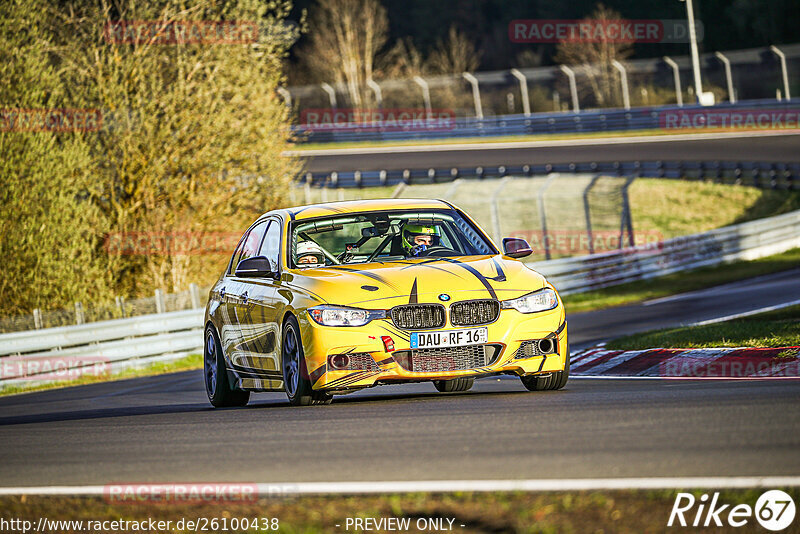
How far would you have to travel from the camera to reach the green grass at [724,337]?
41.4 ft

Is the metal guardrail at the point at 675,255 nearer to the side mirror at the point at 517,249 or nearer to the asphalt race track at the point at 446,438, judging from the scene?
the side mirror at the point at 517,249

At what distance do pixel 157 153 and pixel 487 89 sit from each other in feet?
143

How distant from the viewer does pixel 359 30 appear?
77125 mm

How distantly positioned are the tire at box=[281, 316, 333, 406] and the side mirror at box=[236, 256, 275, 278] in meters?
0.67

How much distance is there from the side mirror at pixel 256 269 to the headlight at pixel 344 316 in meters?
1.18

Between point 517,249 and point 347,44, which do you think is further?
point 347,44

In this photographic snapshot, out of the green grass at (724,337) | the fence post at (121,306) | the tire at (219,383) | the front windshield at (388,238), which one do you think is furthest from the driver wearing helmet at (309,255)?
the fence post at (121,306)

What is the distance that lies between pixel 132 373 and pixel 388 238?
11.6 meters

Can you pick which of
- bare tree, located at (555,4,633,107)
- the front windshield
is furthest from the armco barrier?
bare tree, located at (555,4,633,107)

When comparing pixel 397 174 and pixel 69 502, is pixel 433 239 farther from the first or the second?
pixel 397 174

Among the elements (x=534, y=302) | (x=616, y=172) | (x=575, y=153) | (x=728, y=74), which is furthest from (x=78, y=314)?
(x=728, y=74)

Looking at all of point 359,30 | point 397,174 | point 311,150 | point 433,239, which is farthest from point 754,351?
point 359,30

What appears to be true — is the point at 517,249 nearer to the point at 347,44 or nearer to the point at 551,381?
the point at 551,381

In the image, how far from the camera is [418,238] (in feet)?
35.9
